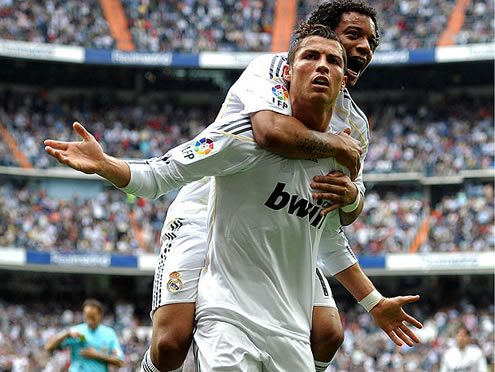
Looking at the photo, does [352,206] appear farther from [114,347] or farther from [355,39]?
[114,347]

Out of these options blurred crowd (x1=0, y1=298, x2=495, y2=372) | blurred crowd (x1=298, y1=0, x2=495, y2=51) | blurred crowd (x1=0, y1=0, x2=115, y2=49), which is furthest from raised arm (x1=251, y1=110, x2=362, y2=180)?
blurred crowd (x1=0, y1=0, x2=115, y2=49)

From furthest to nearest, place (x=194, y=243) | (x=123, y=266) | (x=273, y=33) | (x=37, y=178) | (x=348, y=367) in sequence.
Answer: (x=273, y=33), (x=37, y=178), (x=123, y=266), (x=348, y=367), (x=194, y=243)

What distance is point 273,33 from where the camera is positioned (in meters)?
33.1

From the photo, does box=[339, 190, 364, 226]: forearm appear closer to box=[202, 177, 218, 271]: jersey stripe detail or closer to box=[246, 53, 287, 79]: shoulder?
box=[202, 177, 218, 271]: jersey stripe detail

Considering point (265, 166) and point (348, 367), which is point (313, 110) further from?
point (348, 367)

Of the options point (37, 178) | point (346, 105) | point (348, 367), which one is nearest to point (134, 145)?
point (37, 178)

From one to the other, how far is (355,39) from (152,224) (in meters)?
23.5

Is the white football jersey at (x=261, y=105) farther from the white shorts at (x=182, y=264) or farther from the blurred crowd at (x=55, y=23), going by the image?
the blurred crowd at (x=55, y=23)

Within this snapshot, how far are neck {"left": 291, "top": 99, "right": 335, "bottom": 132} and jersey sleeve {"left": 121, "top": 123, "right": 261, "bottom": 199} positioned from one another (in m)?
0.31

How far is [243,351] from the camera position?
175 inches

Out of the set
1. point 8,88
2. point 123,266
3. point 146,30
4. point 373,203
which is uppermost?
point 146,30

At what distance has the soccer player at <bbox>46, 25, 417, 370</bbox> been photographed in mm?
4449

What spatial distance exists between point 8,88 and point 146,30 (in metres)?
5.87

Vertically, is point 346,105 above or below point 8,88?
above
